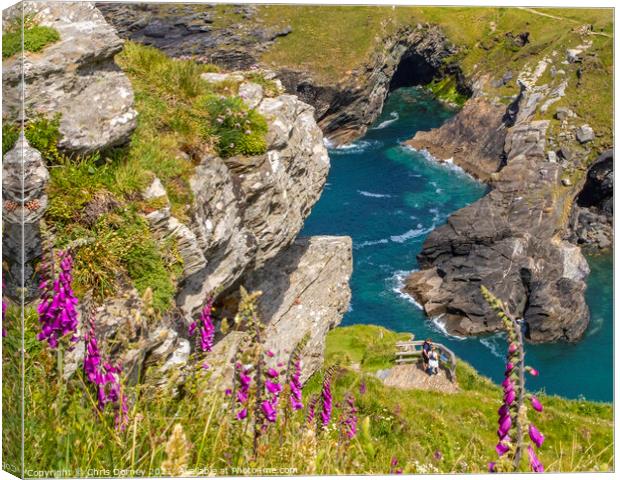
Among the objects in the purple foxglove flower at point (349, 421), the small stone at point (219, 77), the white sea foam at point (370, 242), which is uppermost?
the small stone at point (219, 77)

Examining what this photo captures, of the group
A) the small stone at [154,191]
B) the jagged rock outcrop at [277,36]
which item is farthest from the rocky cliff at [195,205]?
the jagged rock outcrop at [277,36]

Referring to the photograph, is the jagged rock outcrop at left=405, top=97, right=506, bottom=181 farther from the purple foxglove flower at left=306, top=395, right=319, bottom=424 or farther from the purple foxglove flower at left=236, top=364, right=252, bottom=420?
the purple foxglove flower at left=236, top=364, right=252, bottom=420

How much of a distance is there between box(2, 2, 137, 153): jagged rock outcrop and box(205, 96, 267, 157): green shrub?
3.00 meters

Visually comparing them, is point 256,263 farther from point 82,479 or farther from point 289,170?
point 82,479

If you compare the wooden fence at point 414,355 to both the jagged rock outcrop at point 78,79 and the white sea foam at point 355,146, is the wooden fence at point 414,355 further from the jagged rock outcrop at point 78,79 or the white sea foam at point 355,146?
the white sea foam at point 355,146

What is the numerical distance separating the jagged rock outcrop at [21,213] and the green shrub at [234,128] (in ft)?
17.4

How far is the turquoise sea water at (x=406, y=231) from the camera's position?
18486 mm

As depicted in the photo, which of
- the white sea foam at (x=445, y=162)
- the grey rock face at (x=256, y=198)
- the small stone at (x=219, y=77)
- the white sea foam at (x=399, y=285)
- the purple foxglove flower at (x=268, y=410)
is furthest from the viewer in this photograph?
the white sea foam at (x=445, y=162)

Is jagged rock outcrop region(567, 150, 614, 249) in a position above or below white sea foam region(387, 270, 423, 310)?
above

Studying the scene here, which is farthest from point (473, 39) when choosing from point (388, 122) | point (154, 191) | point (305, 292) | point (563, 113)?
point (154, 191)

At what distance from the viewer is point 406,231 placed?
44938 mm

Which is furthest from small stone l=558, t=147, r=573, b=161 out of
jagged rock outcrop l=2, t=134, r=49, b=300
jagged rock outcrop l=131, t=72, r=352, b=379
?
jagged rock outcrop l=2, t=134, r=49, b=300

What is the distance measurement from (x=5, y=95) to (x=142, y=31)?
6.60m

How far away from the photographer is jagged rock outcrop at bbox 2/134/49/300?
420 inches
